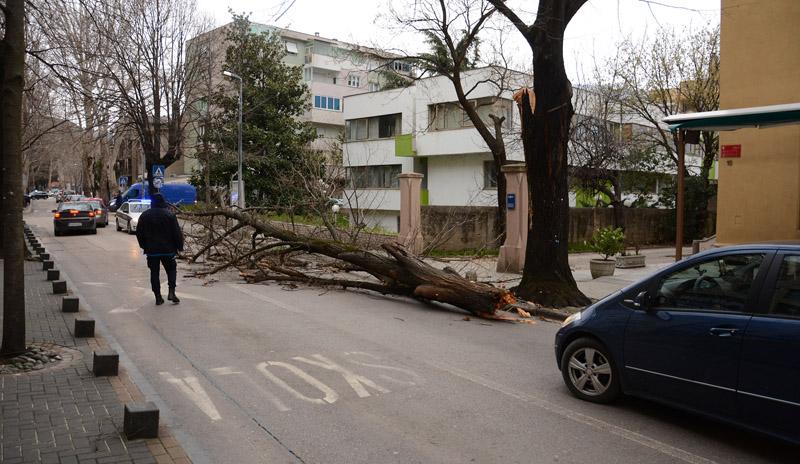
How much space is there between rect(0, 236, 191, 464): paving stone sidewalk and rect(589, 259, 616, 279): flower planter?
11778 millimetres

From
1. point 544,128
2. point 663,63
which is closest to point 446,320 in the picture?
point 544,128

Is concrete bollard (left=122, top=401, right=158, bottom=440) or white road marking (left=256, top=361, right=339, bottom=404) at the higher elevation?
concrete bollard (left=122, top=401, right=158, bottom=440)

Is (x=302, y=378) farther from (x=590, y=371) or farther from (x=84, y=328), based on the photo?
(x=84, y=328)

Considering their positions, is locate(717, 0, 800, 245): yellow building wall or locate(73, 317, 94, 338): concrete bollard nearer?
locate(73, 317, 94, 338): concrete bollard

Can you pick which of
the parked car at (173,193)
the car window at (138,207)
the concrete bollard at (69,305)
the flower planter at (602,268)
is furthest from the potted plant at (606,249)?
the parked car at (173,193)

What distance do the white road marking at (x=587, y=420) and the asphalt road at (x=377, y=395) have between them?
0.6 inches

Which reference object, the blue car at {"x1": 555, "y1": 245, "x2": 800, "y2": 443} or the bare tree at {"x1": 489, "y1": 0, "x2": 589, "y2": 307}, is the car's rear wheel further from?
the bare tree at {"x1": 489, "y1": 0, "x2": 589, "y2": 307}

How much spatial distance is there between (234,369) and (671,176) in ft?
103

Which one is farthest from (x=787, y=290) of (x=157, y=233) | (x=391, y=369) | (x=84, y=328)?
(x=157, y=233)

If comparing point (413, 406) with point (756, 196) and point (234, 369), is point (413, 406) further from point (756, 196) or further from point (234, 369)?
point (756, 196)

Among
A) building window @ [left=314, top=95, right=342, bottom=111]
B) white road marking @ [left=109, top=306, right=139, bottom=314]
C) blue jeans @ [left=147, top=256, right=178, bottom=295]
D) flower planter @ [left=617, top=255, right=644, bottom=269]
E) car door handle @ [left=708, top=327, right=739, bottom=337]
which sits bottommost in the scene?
white road marking @ [left=109, top=306, right=139, bottom=314]

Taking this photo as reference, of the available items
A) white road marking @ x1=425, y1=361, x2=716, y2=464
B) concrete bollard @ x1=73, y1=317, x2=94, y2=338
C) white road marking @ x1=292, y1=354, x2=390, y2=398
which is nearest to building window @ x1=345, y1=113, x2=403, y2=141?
concrete bollard @ x1=73, y1=317, x2=94, y2=338

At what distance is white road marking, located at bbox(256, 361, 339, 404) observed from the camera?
19.3 feet

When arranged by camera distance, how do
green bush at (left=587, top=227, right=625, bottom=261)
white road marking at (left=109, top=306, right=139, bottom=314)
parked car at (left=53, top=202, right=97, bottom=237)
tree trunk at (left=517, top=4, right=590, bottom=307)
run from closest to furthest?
white road marking at (left=109, top=306, right=139, bottom=314) < tree trunk at (left=517, top=4, right=590, bottom=307) < green bush at (left=587, top=227, right=625, bottom=261) < parked car at (left=53, top=202, right=97, bottom=237)
